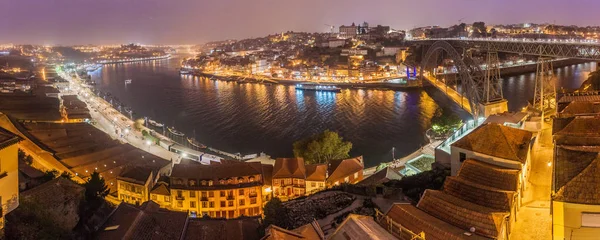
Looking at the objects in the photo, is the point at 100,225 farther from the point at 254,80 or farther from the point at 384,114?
the point at 254,80

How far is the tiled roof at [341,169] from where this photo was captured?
721cm

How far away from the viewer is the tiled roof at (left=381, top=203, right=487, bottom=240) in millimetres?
2900

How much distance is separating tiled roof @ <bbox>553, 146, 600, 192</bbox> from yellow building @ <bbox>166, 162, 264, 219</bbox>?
14.6 ft

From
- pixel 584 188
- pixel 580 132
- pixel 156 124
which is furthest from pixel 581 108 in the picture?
pixel 156 124

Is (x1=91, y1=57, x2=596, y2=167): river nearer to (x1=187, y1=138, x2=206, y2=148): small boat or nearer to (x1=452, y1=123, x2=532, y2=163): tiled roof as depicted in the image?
(x1=187, y1=138, x2=206, y2=148): small boat

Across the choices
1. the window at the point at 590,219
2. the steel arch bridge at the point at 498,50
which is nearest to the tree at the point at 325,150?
the steel arch bridge at the point at 498,50

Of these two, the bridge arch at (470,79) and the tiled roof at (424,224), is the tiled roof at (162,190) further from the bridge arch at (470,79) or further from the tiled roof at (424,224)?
the bridge arch at (470,79)

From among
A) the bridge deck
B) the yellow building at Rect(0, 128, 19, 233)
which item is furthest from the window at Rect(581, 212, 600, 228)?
the bridge deck

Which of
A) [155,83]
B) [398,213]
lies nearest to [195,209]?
[398,213]

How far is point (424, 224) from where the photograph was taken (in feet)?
9.88

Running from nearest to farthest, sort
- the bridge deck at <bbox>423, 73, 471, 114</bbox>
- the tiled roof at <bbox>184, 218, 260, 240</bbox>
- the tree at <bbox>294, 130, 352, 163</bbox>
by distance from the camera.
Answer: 1. the tiled roof at <bbox>184, 218, 260, 240</bbox>
2. the tree at <bbox>294, 130, 352, 163</bbox>
3. the bridge deck at <bbox>423, 73, 471, 114</bbox>

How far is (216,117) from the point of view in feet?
54.1

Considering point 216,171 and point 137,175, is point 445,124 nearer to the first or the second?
point 216,171

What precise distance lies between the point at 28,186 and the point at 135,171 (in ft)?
7.54
